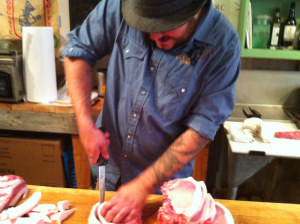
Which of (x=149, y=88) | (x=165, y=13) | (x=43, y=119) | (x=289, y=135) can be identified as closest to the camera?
(x=165, y=13)

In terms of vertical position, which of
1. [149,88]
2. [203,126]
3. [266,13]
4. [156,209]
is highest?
[266,13]

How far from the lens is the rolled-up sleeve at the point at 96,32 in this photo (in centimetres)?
95

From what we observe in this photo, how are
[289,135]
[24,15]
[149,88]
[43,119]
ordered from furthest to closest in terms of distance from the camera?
[24,15], [43,119], [289,135], [149,88]

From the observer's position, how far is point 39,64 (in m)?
1.54

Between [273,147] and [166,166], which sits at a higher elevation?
[166,166]

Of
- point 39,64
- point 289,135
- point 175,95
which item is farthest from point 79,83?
point 289,135

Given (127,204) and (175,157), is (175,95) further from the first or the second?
(127,204)

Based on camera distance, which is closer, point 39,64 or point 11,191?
point 11,191

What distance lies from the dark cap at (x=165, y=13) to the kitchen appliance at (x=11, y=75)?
1135 mm

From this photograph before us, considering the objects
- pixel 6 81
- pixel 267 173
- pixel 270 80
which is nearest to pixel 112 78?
pixel 6 81

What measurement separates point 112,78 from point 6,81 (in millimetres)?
937

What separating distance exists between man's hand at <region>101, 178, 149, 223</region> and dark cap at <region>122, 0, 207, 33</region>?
0.46 metres

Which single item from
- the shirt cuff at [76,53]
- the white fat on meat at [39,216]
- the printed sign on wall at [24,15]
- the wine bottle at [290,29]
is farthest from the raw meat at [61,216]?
the wine bottle at [290,29]

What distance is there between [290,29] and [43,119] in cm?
171
